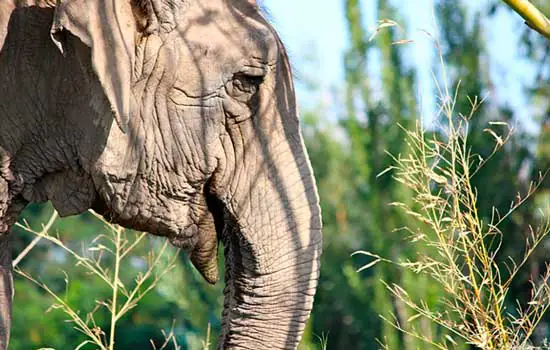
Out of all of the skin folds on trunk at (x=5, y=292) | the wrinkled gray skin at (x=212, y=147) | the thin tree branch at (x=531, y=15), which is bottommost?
the skin folds on trunk at (x=5, y=292)

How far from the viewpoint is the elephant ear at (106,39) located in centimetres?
402

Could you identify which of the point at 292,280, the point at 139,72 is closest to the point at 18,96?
the point at 139,72

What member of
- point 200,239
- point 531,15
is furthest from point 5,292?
point 531,15

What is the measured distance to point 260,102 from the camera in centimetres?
429

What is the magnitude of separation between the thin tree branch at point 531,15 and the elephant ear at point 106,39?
1216 millimetres

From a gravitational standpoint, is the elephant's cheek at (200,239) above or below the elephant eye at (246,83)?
below

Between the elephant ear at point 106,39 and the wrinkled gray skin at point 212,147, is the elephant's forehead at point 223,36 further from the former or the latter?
the elephant ear at point 106,39

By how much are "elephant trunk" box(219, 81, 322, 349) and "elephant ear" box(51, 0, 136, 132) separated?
43 cm

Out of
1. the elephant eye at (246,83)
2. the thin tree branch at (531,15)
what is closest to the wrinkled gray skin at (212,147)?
the elephant eye at (246,83)

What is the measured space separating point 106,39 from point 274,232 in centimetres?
83

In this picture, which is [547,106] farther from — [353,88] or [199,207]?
[199,207]

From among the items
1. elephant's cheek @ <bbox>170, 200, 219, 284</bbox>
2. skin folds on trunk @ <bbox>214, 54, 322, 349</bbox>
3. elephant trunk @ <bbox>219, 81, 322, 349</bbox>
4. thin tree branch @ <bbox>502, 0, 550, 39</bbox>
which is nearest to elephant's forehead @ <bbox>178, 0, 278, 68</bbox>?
skin folds on trunk @ <bbox>214, 54, 322, 349</bbox>

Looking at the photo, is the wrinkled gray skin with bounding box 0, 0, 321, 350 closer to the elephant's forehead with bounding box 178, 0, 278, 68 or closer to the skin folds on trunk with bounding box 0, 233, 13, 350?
the elephant's forehead with bounding box 178, 0, 278, 68

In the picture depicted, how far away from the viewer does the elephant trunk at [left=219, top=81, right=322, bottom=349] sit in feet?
14.0
